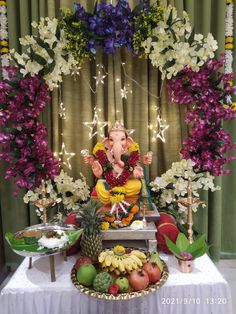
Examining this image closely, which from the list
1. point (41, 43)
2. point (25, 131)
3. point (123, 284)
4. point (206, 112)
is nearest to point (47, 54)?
point (41, 43)

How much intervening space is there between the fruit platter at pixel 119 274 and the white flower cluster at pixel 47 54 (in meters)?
1.16

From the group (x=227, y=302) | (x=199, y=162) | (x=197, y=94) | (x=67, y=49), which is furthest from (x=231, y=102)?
(x=227, y=302)

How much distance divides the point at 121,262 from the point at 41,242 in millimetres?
394

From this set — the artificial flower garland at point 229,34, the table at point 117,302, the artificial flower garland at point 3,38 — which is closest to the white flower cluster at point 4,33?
the artificial flower garland at point 3,38

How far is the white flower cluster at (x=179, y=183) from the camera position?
6.72 ft

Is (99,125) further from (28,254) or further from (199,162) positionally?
(28,254)

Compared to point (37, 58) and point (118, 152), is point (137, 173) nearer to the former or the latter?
point (118, 152)

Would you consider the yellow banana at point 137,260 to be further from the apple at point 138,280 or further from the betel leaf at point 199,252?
the betel leaf at point 199,252

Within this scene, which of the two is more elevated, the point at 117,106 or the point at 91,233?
the point at 117,106

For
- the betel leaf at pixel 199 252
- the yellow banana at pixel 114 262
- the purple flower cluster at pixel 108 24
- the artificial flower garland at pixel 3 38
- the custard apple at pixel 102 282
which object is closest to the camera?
the custard apple at pixel 102 282

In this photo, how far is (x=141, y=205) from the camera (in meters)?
1.91

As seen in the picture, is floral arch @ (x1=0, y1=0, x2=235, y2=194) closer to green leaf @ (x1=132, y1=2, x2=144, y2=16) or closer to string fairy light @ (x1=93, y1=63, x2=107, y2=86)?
green leaf @ (x1=132, y1=2, x2=144, y2=16)

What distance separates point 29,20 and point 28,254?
1634mm

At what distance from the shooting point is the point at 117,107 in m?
2.23
